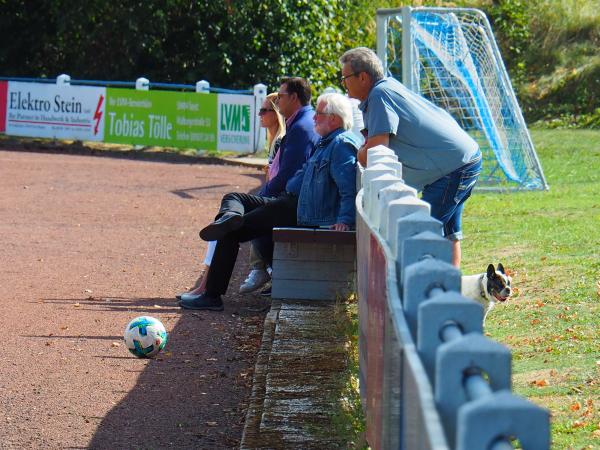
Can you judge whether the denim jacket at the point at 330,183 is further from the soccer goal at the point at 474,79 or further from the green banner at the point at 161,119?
the green banner at the point at 161,119

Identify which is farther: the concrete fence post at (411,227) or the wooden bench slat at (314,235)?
the wooden bench slat at (314,235)

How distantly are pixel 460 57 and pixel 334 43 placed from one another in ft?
37.9

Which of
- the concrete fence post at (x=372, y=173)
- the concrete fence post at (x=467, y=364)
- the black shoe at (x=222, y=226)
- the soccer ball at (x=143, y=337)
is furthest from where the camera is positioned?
A: the black shoe at (x=222, y=226)

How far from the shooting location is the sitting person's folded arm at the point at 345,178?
7.96m

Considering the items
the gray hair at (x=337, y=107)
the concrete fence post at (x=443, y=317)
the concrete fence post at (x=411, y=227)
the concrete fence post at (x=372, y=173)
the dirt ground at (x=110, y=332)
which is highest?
the gray hair at (x=337, y=107)

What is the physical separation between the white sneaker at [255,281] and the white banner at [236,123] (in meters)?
14.0

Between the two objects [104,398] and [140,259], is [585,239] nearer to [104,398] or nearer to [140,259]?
[140,259]

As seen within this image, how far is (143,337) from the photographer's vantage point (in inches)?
270

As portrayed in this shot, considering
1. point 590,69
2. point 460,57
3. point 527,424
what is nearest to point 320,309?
point 527,424

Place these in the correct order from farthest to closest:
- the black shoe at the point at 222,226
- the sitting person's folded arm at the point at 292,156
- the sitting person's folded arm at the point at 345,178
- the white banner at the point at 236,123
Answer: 1. the white banner at the point at 236,123
2. the sitting person's folded arm at the point at 292,156
3. the black shoe at the point at 222,226
4. the sitting person's folded arm at the point at 345,178

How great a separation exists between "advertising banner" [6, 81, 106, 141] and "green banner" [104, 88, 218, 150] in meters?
0.30

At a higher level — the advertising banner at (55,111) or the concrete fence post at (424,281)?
the advertising banner at (55,111)

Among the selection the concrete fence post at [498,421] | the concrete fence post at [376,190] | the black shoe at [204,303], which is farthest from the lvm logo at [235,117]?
the concrete fence post at [498,421]

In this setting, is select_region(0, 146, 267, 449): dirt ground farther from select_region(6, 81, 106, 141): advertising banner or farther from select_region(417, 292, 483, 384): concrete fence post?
select_region(6, 81, 106, 141): advertising banner
